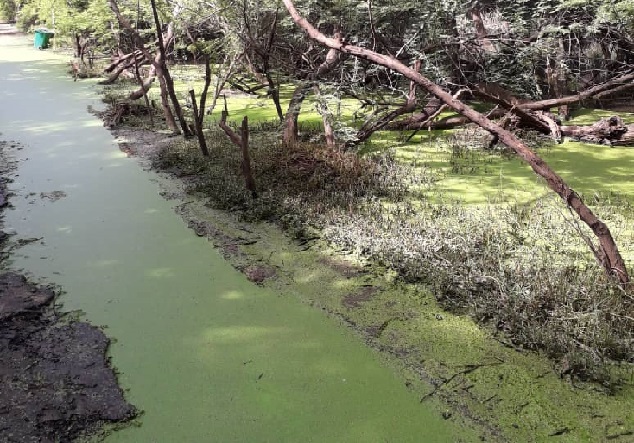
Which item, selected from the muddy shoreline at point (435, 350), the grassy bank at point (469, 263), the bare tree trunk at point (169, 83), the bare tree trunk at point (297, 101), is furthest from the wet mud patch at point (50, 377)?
the bare tree trunk at point (169, 83)

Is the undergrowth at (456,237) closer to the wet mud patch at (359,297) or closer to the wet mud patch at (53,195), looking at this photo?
the wet mud patch at (359,297)

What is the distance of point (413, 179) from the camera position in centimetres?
480

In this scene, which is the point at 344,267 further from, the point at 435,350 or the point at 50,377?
the point at 50,377

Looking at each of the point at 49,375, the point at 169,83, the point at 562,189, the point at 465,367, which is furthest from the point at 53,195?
the point at 562,189

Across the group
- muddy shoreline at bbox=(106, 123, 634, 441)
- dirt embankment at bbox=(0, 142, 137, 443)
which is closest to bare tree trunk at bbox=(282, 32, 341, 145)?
muddy shoreline at bbox=(106, 123, 634, 441)

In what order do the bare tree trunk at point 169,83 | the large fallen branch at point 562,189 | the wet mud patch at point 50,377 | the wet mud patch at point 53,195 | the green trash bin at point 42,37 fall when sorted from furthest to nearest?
the green trash bin at point 42,37 → the bare tree trunk at point 169,83 → the wet mud patch at point 53,195 → the large fallen branch at point 562,189 → the wet mud patch at point 50,377

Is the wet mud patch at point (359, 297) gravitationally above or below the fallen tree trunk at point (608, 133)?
below

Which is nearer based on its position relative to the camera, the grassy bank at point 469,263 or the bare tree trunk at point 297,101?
→ the grassy bank at point 469,263

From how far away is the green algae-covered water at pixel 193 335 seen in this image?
206cm

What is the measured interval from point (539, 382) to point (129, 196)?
368 centimetres

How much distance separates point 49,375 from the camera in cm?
232

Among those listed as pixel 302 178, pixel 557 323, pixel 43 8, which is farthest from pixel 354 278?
pixel 43 8

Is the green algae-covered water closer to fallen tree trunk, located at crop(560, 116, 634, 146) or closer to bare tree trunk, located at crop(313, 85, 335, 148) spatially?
bare tree trunk, located at crop(313, 85, 335, 148)

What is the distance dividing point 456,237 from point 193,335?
5.96ft
